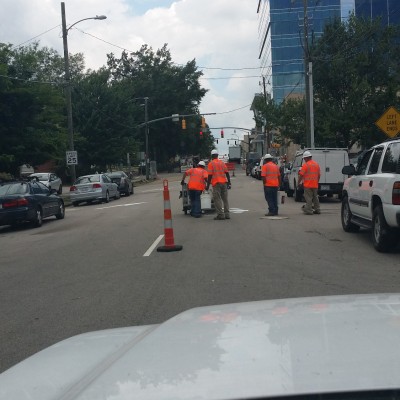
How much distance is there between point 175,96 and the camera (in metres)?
82.9

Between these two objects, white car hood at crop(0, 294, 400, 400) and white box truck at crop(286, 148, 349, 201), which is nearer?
white car hood at crop(0, 294, 400, 400)

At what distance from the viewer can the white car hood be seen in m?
2.00

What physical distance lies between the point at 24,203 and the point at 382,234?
11520 millimetres

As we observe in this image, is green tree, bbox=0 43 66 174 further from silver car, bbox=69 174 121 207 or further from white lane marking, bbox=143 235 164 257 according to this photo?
white lane marking, bbox=143 235 164 257

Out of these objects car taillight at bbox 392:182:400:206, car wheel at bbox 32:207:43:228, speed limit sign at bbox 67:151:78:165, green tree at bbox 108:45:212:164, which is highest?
green tree at bbox 108:45:212:164

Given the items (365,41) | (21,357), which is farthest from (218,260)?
(365,41)

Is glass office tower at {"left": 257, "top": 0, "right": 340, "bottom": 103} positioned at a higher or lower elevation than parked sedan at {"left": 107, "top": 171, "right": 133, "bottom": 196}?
higher

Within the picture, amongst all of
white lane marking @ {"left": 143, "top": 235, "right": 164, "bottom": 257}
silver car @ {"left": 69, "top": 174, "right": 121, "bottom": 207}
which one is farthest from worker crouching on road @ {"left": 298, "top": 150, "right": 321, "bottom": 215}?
silver car @ {"left": 69, "top": 174, "right": 121, "bottom": 207}

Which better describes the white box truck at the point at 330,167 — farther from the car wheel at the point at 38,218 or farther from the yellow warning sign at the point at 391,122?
the car wheel at the point at 38,218

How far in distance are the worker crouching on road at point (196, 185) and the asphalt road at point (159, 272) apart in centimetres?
154

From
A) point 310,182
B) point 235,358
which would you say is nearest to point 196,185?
point 310,182

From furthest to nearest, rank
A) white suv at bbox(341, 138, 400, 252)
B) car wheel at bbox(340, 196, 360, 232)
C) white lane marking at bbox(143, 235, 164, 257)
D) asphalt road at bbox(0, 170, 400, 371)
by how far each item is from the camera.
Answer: car wheel at bbox(340, 196, 360, 232)
white lane marking at bbox(143, 235, 164, 257)
white suv at bbox(341, 138, 400, 252)
asphalt road at bbox(0, 170, 400, 371)

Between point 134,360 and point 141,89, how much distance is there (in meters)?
81.8

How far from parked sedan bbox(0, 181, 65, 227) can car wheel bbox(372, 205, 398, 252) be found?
36.5 feet
